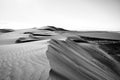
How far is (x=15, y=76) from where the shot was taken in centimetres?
31

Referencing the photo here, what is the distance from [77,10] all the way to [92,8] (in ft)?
0.65

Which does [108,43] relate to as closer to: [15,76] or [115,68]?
[115,68]

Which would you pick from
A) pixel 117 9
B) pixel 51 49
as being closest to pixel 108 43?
pixel 51 49

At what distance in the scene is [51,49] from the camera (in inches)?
18.6

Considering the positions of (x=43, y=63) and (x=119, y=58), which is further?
(x=119, y=58)

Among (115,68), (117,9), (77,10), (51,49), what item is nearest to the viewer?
(51,49)

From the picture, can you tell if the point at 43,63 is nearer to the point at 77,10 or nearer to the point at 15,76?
the point at 15,76

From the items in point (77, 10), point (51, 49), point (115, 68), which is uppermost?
point (77, 10)

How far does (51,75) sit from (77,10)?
148 centimetres

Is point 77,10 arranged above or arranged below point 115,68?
above

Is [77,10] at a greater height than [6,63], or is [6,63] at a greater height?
[77,10]

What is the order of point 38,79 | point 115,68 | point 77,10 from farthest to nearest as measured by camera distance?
point 77,10, point 115,68, point 38,79

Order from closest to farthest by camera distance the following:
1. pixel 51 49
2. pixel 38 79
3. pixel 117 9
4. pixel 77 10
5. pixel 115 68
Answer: pixel 38 79
pixel 51 49
pixel 115 68
pixel 77 10
pixel 117 9

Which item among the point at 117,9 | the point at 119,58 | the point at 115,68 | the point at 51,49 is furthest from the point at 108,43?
the point at 117,9
